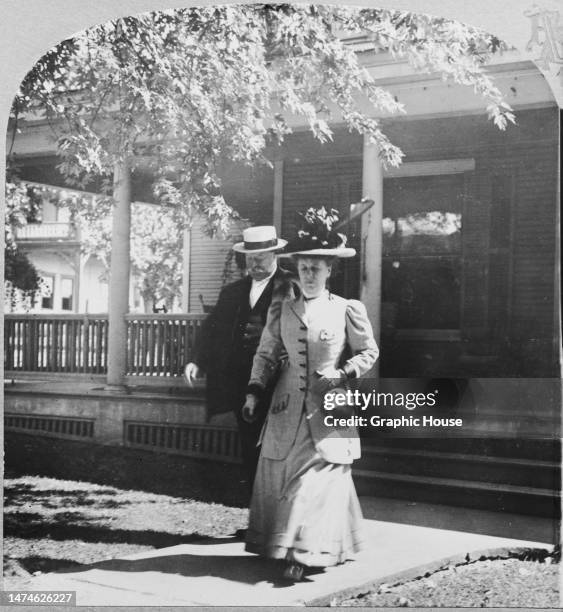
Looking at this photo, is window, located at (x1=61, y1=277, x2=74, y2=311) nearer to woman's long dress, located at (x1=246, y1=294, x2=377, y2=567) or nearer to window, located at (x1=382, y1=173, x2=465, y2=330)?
woman's long dress, located at (x1=246, y1=294, x2=377, y2=567)

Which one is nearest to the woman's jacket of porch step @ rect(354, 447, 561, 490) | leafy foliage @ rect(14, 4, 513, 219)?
porch step @ rect(354, 447, 561, 490)

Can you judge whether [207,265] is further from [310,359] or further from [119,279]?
[310,359]

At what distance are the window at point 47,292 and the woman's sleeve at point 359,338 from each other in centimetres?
138

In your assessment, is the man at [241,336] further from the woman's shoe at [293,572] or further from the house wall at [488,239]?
the woman's shoe at [293,572]

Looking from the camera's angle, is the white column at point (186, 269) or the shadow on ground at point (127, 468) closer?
the white column at point (186, 269)

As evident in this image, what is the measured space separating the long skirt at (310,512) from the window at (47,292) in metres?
1.29

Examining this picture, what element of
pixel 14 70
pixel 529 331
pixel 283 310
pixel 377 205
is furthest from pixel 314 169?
pixel 14 70

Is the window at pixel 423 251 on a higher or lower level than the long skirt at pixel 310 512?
higher

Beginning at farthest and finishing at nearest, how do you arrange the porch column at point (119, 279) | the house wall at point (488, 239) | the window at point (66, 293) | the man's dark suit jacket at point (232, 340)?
the window at point (66, 293)
the porch column at point (119, 279)
the man's dark suit jacket at point (232, 340)
the house wall at point (488, 239)

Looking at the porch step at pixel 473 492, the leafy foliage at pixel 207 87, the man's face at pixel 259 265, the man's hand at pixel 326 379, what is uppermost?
the leafy foliage at pixel 207 87

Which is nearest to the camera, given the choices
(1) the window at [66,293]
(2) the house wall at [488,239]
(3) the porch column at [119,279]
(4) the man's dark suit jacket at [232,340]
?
(2) the house wall at [488,239]

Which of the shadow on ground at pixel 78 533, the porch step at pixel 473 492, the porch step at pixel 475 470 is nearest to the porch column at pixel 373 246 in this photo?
the porch step at pixel 475 470

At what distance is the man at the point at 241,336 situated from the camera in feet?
12.1

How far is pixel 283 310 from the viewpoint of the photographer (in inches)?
146
